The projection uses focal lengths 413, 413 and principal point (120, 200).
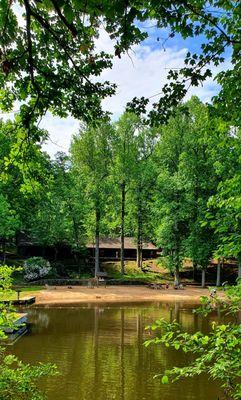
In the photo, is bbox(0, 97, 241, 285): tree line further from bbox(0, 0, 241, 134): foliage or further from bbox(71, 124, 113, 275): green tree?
bbox(0, 0, 241, 134): foliage

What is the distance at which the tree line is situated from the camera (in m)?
39.8

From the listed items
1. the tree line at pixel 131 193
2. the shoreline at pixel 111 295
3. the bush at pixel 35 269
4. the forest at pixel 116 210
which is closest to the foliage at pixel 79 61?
the forest at pixel 116 210

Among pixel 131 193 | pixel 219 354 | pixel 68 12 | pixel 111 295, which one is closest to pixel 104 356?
pixel 219 354

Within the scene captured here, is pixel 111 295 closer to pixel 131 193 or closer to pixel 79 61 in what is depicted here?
pixel 131 193

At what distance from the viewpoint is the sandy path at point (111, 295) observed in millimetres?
31648

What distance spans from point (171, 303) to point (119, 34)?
96.7 feet

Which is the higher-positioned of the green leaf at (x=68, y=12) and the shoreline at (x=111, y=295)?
the green leaf at (x=68, y=12)

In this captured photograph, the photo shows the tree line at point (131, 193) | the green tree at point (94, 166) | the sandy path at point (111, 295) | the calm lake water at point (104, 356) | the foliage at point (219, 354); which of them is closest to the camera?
the foliage at point (219, 354)

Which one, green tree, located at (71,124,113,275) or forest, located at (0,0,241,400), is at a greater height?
green tree, located at (71,124,113,275)

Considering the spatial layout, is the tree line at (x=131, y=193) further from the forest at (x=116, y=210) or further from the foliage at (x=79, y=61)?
the foliage at (x=79, y=61)

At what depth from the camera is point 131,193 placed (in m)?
47.5

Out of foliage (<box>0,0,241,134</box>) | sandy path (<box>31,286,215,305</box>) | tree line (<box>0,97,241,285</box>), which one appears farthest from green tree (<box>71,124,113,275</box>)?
foliage (<box>0,0,241,134</box>)

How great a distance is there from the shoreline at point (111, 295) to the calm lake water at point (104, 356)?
16.5 ft

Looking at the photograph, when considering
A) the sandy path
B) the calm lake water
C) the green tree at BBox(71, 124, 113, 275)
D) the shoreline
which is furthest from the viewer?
the green tree at BBox(71, 124, 113, 275)
